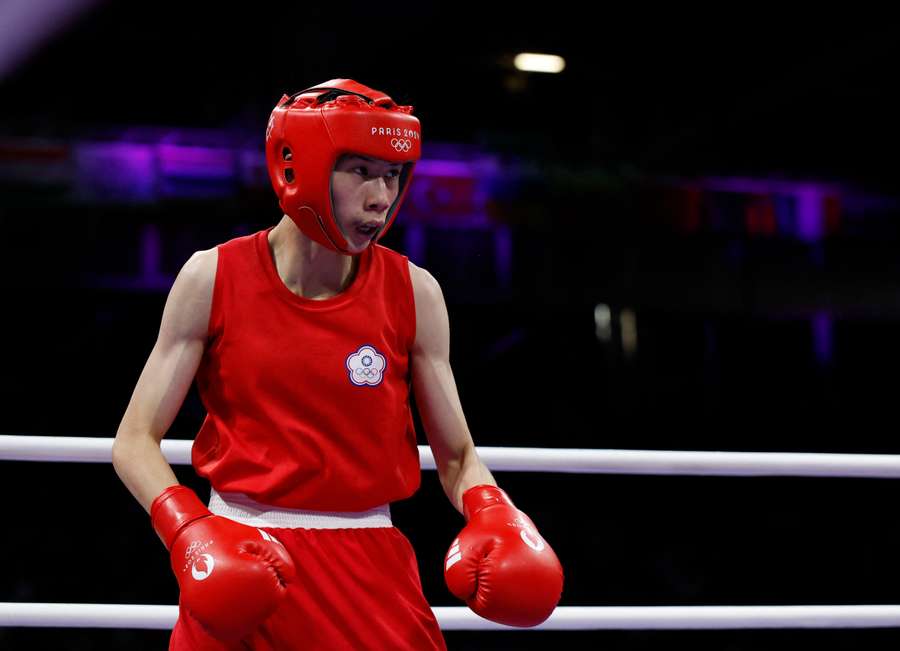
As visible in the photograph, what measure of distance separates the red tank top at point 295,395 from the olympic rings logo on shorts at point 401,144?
0.61ft

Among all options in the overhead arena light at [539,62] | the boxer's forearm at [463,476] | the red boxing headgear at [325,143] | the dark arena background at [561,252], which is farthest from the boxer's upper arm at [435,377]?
the overhead arena light at [539,62]

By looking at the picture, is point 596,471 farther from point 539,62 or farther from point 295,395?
point 539,62

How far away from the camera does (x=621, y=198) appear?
8.23 meters

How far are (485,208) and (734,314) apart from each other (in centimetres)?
236

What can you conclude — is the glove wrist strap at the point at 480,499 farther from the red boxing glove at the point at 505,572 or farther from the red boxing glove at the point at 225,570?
the red boxing glove at the point at 225,570

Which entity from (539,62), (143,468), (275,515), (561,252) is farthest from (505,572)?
(539,62)

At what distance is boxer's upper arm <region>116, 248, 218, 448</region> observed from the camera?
125 cm

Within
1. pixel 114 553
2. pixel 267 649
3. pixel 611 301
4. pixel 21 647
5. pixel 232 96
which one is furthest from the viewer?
pixel 21 647

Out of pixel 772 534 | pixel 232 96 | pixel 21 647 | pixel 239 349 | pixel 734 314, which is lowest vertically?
pixel 21 647

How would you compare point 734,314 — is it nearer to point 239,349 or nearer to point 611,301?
point 611,301

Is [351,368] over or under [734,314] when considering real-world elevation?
over

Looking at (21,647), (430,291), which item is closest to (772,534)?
(21,647)

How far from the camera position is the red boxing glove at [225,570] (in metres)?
1.06

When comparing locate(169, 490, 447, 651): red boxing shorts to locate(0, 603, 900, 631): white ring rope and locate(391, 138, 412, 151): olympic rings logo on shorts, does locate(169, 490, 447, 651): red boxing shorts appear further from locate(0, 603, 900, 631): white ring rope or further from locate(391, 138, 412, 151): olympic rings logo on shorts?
locate(391, 138, 412, 151): olympic rings logo on shorts
